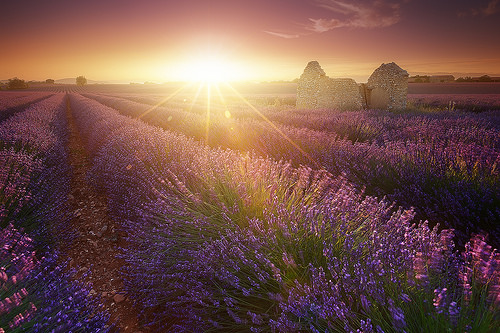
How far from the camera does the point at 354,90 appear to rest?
14.1 meters

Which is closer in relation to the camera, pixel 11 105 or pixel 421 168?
pixel 421 168

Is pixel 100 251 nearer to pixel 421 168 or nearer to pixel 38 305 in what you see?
pixel 38 305

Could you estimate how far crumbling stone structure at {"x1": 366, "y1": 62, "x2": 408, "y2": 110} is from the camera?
13789 millimetres

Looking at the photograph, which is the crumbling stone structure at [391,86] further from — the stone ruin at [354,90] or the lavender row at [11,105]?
the lavender row at [11,105]

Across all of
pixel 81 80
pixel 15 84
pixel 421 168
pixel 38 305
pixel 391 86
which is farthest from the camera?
pixel 81 80

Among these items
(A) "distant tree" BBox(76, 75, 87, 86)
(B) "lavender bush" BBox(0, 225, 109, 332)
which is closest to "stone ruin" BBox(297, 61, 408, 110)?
(B) "lavender bush" BBox(0, 225, 109, 332)

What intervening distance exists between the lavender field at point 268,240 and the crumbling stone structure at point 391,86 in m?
10.2

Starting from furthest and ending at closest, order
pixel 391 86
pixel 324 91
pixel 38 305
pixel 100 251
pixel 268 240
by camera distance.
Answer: pixel 324 91 → pixel 391 86 → pixel 100 251 → pixel 268 240 → pixel 38 305

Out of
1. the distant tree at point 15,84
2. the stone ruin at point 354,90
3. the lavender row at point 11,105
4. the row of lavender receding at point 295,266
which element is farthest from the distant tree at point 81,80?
the row of lavender receding at point 295,266

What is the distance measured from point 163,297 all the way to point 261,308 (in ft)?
2.55

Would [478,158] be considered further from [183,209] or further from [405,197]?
[183,209]

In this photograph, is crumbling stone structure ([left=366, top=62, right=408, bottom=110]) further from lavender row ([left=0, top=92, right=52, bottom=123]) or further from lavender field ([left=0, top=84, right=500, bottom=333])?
lavender row ([left=0, top=92, right=52, bottom=123])

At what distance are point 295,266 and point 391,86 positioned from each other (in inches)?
608

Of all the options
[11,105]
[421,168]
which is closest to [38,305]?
[421,168]
